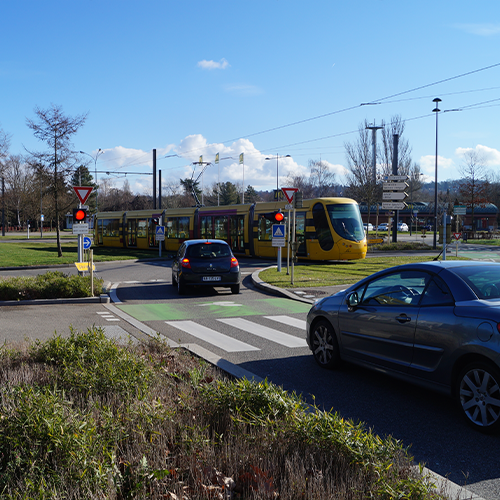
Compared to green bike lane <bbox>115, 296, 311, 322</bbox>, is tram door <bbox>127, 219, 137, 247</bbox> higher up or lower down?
higher up

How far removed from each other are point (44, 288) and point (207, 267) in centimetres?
432

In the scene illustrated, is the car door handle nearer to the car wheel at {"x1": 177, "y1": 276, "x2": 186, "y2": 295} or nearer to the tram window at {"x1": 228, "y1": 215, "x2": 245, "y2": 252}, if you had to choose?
the car wheel at {"x1": 177, "y1": 276, "x2": 186, "y2": 295}

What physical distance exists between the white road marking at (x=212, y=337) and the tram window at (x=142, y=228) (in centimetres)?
2854

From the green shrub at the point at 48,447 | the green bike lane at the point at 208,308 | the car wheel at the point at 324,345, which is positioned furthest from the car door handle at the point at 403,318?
the green bike lane at the point at 208,308

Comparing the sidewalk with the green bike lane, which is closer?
the green bike lane

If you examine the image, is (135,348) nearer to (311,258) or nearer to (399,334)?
(399,334)

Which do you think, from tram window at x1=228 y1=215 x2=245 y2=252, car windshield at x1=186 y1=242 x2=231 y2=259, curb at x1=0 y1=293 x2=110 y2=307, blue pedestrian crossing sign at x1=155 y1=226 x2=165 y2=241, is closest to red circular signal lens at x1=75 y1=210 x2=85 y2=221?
curb at x1=0 y1=293 x2=110 y2=307

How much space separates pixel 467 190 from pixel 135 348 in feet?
188

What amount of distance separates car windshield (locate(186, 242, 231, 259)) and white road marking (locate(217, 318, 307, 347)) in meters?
4.63

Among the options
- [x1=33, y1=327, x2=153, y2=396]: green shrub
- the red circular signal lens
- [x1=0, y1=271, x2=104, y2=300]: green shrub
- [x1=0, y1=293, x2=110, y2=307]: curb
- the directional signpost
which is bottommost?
[x1=0, y1=293, x2=110, y2=307]: curb

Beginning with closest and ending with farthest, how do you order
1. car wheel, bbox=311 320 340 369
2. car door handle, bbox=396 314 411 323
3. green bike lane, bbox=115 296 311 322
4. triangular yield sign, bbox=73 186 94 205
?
car door handle, bbox=396 314 411 323 < car wheel, bbox=311 320 340 369 < green bike lane, bbox=115 296 311 322 < triangular yield sign, bbox=73 186 94 205

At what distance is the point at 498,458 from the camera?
13.6 ft

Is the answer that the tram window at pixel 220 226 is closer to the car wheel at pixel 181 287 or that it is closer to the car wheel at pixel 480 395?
the car wheel at pixel 181 287

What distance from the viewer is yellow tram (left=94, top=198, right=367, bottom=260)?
25.5 m
